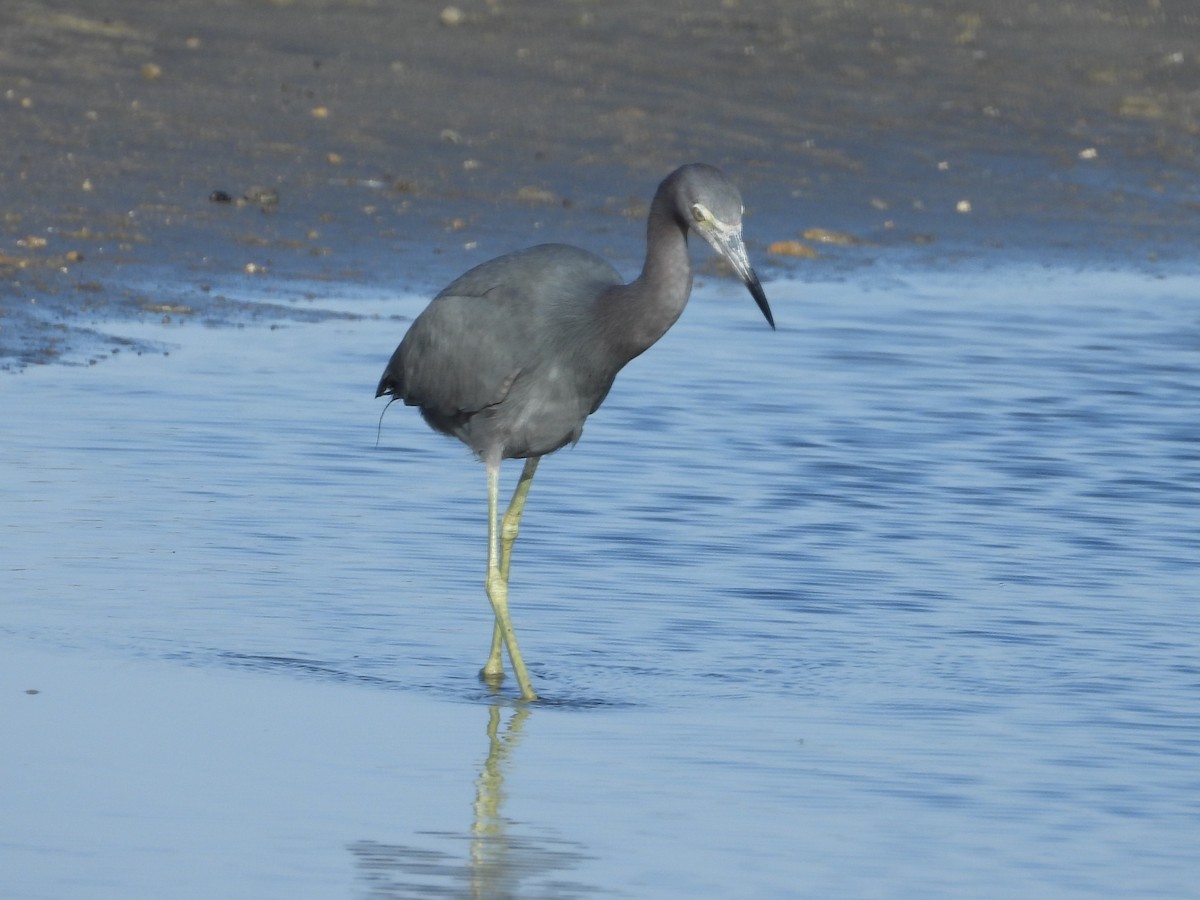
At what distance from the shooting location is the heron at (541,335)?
6043mm

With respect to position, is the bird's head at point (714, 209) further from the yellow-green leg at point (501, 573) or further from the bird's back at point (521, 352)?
the yellow-green leg at point (501, 573)

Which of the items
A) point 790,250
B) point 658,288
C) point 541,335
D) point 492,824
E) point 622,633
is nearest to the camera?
point 492,824

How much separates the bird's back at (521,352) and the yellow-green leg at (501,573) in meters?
0.17

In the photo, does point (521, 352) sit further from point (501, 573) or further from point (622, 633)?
point (622, 633)

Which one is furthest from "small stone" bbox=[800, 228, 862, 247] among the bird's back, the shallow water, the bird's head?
the bird's head

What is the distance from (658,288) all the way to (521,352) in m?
0.46

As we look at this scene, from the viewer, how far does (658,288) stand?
6051mm

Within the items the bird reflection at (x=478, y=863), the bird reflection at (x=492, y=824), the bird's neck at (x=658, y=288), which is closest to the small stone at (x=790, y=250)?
the bird's neck at (x=658, y=288)

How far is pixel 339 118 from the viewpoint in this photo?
13.3 meters

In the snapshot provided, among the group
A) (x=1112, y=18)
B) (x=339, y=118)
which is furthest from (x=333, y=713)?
(x=1112, y=18)

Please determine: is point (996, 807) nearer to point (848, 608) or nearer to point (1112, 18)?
point (848, 608)

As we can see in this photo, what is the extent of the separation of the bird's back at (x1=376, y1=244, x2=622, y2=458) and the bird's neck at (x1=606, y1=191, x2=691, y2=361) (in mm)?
123

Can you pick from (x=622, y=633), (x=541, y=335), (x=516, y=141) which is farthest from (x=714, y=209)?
(x=516, y=141)

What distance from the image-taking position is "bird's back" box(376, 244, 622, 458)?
6.28 meters
